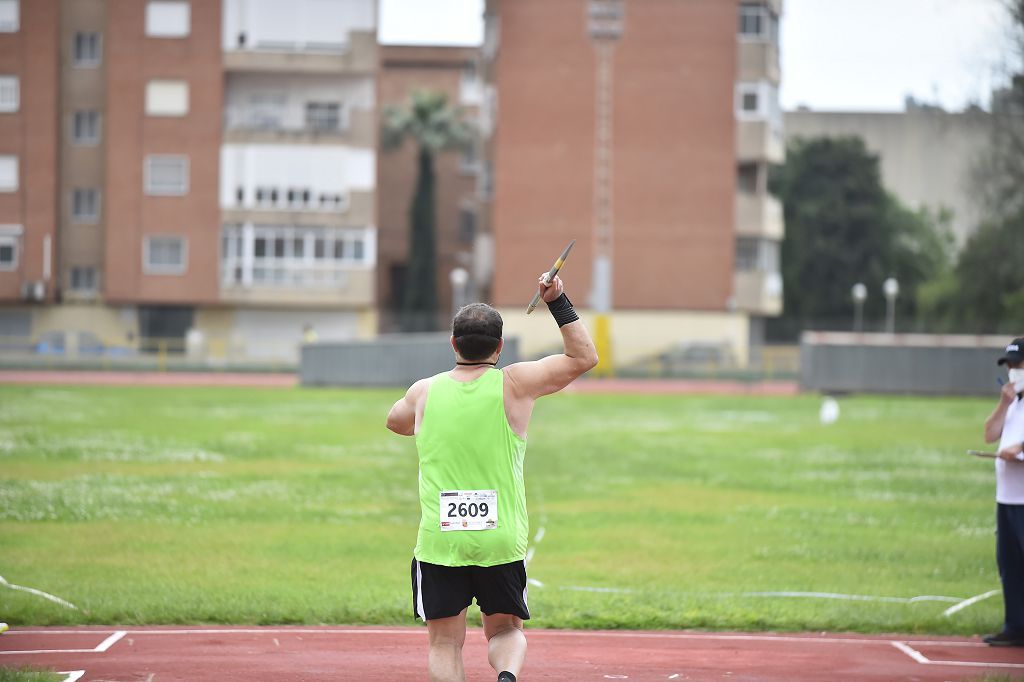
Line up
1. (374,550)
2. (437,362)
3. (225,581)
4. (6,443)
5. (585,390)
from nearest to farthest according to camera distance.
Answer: (225,581), (374,550), (6,443), (437,362), (585,390)

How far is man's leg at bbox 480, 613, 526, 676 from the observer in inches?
285

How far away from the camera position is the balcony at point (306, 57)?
7138cm

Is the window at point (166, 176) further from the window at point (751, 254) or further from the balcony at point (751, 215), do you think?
the window at point (751, 254)

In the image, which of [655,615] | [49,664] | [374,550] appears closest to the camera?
[49,664]

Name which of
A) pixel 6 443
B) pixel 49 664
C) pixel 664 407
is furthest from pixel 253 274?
pixel 49 664

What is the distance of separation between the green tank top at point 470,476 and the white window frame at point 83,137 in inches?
2707

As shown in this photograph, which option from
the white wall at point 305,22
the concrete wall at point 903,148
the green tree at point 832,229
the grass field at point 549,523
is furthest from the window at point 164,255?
the concrete wall at point 903,148

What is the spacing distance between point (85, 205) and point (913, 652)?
220ft

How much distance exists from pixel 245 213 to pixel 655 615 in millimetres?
61697

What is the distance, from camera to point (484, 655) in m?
10.4

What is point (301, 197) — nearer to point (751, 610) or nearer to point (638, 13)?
point (638, 13)

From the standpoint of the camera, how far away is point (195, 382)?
5538 cm

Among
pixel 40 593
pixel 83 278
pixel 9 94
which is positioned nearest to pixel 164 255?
pixel 83 278

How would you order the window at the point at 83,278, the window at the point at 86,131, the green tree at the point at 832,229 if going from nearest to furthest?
1. the window at the point at 86,131
2. the window at the point at 83,278
3. the green tree at the point at 832,229
